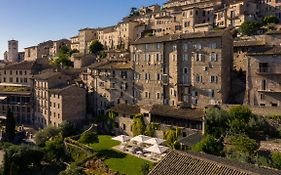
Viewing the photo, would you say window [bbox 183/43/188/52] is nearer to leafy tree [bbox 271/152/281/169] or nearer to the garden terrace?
the garden terrace

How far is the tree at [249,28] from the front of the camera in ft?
246

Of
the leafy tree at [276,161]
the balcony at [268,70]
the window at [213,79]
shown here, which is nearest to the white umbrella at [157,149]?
the leafy tree at [276,161]

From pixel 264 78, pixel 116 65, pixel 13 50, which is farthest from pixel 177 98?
pixel 13 50

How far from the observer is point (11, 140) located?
211ft

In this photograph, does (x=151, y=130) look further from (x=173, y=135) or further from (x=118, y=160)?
(x=118, y=160)

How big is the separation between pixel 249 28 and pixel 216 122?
3738 cm

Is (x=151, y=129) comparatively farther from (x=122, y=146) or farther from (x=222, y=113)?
(x=222, y=113)

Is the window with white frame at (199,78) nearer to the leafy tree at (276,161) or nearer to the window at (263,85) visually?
the window at (263,85)

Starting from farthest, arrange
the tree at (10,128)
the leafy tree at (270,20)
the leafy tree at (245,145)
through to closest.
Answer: the leafy tree at (270,20) → the tree at (10,128) → the leafy tree at (245,145)

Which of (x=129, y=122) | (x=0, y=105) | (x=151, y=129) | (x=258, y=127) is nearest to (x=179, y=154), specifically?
(x=258, y=127)

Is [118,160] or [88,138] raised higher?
[88,138]

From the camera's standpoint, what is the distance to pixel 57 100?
6481 cm

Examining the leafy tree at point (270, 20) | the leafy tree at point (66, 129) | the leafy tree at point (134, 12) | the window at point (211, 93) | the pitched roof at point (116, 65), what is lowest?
the leafy tree at point (66, 129)

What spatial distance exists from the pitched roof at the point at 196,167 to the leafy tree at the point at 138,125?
33595 millimetres
